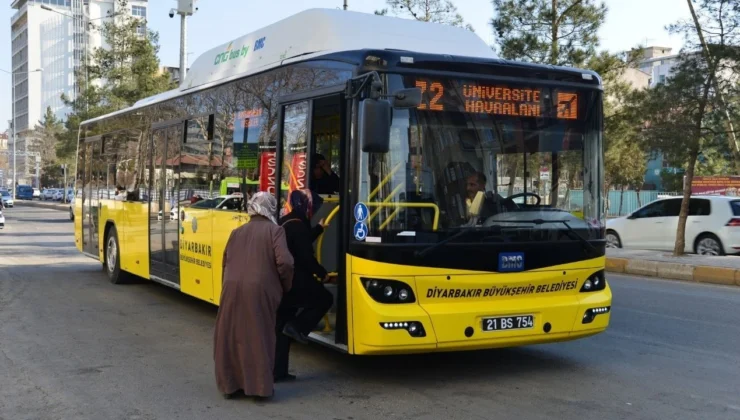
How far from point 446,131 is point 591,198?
1.54 metres

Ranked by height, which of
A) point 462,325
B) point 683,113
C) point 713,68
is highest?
point 713,68

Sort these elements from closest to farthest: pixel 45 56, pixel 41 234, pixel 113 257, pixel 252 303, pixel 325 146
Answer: pixel 252 303 → pixel 325 146 → pixel 113 257 → pixel 41 234 → pixel 45 56

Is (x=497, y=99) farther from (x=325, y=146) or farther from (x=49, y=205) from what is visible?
(x=49, y=205)

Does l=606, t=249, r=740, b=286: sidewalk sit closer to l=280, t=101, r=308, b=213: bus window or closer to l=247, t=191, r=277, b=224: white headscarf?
l=280, t=101, r=308, b=213: bus window

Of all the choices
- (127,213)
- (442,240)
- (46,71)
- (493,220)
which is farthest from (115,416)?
(46,71)

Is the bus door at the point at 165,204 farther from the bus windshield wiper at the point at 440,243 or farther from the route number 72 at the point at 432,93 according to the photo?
Result: the bus windshield wiper at the point at 440,243

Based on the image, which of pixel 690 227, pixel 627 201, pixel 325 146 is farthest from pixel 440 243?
pixel 627 201

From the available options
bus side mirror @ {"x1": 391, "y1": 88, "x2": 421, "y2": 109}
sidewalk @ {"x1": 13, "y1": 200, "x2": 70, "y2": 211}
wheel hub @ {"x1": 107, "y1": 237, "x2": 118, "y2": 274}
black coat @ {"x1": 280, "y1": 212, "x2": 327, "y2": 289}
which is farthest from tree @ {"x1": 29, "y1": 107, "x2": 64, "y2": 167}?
bus side mirror @ {"x1": 391, "y1": 88, "x2": 421, "y2": 109}

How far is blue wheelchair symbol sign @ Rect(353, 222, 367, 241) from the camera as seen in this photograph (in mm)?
6086

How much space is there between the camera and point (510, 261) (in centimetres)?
636

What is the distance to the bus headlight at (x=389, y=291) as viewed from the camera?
19.8ft

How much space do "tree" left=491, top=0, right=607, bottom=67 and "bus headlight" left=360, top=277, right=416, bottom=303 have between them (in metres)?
14.9

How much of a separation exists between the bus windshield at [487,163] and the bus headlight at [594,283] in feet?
1.14

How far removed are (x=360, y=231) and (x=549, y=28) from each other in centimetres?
1558
